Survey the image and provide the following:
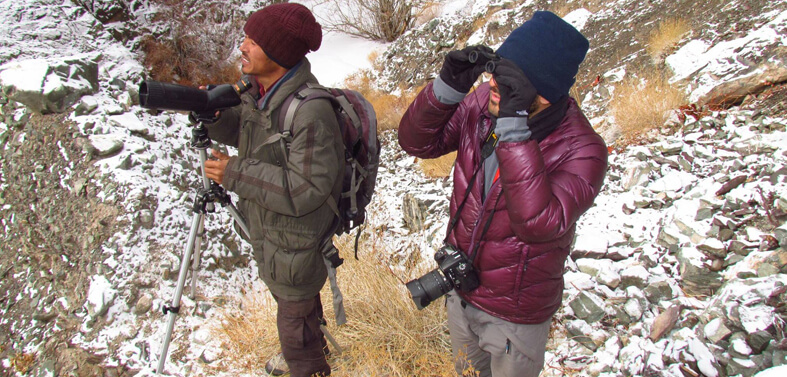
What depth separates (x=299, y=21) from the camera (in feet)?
5.45

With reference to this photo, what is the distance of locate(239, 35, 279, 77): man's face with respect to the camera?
1653mm

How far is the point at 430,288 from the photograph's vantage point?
1.59m

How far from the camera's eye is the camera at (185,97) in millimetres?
1513

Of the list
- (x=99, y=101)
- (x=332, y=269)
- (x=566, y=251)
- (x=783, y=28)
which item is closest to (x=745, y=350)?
(x=566, y=251)

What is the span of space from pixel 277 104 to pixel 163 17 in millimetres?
4581

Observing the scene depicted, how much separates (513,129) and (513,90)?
106mm

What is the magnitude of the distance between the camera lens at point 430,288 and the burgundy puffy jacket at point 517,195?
0.10 metres

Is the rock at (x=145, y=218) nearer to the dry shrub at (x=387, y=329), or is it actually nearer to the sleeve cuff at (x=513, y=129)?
the dry shrub at (x=387, y=329)

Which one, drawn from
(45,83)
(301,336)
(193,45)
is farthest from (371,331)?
(193,45)

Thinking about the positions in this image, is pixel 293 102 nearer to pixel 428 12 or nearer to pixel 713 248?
pixel 713 248

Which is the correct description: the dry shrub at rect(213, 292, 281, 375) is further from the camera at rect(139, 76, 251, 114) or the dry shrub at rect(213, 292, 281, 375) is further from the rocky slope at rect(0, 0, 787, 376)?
the camera at rect(139, 76, 251, 114)

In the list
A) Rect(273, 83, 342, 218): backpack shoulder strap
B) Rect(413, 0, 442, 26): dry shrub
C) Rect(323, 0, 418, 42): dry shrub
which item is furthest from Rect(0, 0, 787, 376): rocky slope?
Rect(323, 0, 418, 42): dry shrub

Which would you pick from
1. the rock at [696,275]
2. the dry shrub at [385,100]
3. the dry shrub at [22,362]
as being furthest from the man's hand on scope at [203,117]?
the dry shrub at [385,100]

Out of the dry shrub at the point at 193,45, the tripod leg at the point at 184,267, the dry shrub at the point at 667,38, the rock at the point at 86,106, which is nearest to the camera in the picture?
the tripod leg at the point at 184,267
